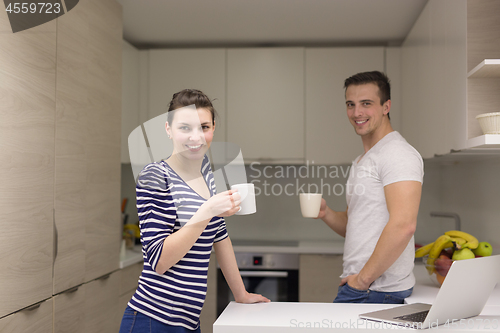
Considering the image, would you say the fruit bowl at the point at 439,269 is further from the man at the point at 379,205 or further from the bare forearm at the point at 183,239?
the bare forearm at the point at 183,239

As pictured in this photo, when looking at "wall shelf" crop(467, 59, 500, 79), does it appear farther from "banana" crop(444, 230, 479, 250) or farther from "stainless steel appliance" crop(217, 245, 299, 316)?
"stainless steel appliance" crop(217, 245, 299, 316)

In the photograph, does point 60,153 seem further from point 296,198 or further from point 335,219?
point 296,198

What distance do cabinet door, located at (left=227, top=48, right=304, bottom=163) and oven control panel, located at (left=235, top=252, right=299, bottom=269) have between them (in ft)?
2.03

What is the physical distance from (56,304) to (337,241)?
197 cm

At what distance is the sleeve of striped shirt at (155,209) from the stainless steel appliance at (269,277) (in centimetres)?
169

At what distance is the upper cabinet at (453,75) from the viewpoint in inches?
63.8

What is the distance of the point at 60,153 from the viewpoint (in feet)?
5.44

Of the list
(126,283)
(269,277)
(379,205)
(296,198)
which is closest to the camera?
(379,205)

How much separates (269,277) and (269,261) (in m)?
0.10

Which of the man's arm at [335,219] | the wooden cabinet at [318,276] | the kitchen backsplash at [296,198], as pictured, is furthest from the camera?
the kitchen backsplash at [296,198]

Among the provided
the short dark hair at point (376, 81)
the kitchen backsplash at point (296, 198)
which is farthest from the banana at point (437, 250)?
the kitchen backsplash at point (296, 198)

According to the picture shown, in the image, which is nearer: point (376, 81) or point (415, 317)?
point (415, 317)

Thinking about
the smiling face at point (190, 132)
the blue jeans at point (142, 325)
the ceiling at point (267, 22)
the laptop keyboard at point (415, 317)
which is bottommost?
the blue jeans at point (142, 325)

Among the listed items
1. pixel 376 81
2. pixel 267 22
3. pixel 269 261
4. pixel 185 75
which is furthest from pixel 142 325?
pixel 185 75
